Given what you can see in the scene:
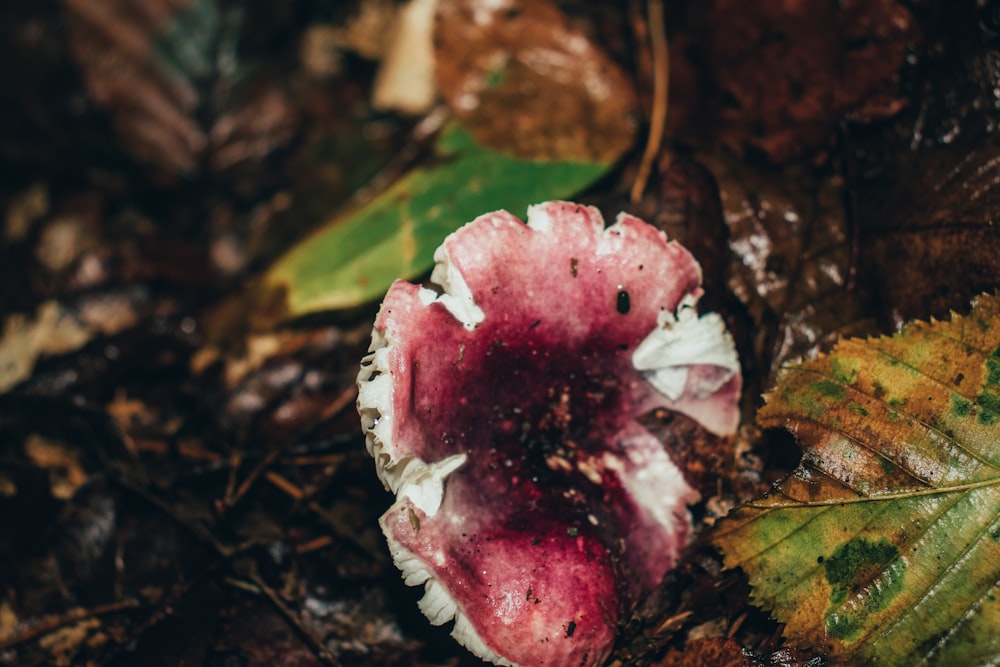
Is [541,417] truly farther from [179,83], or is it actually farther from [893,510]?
[179,83]

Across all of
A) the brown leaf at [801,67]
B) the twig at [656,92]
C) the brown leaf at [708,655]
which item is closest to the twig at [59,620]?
the brown leaf at [708,655]

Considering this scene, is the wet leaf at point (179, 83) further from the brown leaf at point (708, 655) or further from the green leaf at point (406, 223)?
the brown leaf at point (708, 655)

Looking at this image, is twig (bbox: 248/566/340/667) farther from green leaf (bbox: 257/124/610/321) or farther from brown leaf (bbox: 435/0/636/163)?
brown leaf (bbox: 435/0/636/163)

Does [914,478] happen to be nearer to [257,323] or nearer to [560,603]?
[560,603]

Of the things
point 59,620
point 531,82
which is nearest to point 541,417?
point 531,82

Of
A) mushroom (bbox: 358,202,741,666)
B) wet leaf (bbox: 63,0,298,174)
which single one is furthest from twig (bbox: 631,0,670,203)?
wet leaf (bbox: 63,0,298,174)
